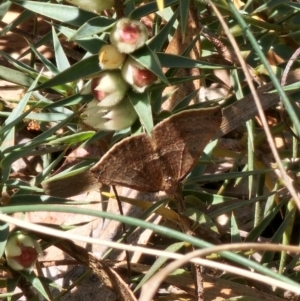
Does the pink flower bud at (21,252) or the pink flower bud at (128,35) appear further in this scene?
the pink flower bud at (21,252)

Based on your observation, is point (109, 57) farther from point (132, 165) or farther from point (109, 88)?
point (132, 165)

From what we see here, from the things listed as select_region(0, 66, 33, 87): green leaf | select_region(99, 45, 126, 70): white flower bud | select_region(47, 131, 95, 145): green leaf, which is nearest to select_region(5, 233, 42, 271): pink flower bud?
select_region(47, 131, 95, 145): green leaf

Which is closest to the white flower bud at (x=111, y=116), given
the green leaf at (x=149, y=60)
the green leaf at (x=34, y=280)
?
the green leaf at (x=149, y=60)

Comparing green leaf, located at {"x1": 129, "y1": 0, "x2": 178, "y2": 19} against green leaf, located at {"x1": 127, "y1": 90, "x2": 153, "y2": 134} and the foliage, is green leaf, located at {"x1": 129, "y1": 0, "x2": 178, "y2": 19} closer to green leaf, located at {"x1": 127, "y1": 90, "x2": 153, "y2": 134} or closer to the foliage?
the foliage

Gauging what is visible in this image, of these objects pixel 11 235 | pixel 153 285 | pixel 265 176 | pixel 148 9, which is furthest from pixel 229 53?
pixel 153 285

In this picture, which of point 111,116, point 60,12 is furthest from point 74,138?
point 60,12

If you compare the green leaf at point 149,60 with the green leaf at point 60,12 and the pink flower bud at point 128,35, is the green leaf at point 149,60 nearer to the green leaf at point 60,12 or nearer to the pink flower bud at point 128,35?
the pink flower bud at point 128,35
